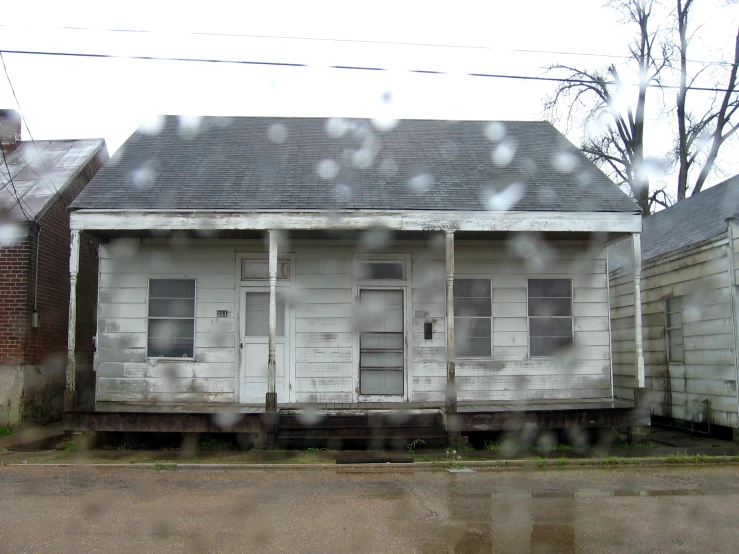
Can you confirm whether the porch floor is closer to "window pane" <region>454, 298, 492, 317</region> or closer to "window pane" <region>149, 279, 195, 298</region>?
"window pane" <region>454, 298, 492, 317</region>

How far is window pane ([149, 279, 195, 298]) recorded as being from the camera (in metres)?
10.8

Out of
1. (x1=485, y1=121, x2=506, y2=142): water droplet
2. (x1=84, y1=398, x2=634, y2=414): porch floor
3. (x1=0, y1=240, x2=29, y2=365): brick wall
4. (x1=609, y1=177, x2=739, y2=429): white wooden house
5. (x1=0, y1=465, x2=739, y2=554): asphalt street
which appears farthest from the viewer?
(x1=485, y1=121, x2=506, y2=142): water droplet

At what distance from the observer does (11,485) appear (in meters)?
7.15

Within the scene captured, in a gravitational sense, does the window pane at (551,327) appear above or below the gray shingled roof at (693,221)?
below

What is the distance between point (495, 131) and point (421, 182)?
3.65 meters

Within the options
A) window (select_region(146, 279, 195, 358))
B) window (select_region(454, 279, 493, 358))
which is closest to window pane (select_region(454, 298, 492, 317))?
window (select_region(454, 279, 493, 358))

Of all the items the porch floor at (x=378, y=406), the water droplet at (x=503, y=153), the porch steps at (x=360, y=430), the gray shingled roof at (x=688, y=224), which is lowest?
the porch steps at (x=360, y=430)

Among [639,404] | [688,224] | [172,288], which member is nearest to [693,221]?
[688,224]

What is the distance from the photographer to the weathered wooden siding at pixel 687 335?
32.4 feet

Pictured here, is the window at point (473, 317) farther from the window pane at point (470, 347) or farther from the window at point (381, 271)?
the window at point (381, 271)

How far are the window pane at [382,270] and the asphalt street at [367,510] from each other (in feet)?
12.2

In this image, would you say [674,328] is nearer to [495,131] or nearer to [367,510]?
[495,131]

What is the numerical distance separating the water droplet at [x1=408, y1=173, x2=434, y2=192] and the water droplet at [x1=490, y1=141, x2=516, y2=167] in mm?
1603

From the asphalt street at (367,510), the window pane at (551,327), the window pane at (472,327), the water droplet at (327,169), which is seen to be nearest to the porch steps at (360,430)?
the asphalt street at (367,510)
